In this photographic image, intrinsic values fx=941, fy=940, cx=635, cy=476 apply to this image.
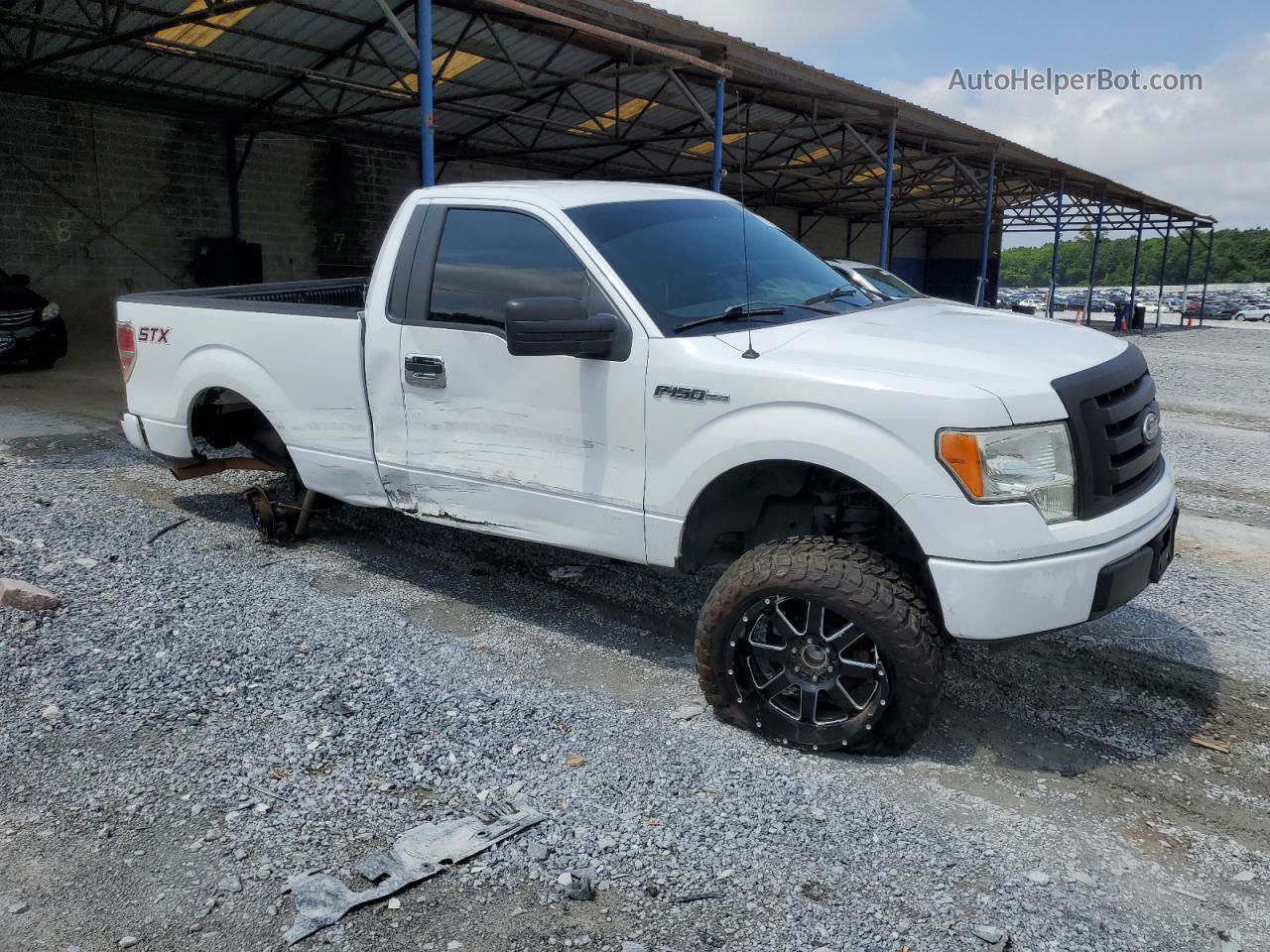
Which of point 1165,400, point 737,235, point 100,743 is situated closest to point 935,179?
point 1165,400

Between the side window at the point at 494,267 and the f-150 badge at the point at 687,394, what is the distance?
571 millimetres

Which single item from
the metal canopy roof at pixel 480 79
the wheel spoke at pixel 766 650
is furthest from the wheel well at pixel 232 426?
the metal canopy roof at pixel 480 79

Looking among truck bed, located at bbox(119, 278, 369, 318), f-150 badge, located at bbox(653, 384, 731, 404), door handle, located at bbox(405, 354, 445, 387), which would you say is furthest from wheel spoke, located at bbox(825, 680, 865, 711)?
truck bed, located at bbox(119, 278, 369, 318)

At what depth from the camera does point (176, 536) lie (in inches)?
222

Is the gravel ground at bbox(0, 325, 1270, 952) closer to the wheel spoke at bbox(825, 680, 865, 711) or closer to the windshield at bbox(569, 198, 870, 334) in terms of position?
the wheel spoke at bbox(825, 680, 865, 711)

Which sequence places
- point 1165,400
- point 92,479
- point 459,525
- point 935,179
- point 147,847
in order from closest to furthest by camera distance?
point 147,847 → point 459,525 → point 92,479 → point 1165,400 → point 935,179

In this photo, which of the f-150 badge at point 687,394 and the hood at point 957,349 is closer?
the hood at point 957,349

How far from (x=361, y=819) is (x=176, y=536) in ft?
11.0

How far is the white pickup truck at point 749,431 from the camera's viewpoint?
3.02 metres

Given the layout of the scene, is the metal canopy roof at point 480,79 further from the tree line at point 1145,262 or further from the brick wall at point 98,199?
the tree line at point 1145,262

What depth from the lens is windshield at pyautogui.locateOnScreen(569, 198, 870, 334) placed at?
12.4ft

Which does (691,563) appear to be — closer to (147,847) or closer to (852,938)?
(852,938)

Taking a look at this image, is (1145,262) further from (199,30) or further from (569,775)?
(569,775)

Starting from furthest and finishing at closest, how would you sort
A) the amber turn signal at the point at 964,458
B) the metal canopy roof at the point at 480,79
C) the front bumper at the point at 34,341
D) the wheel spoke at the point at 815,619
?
the metal canopy roof at the point at 480,79 < the front bumper at the point at 34,341 < the wheel spoke at the point at 815,619 < the amber turn signal at the point at 964,458
